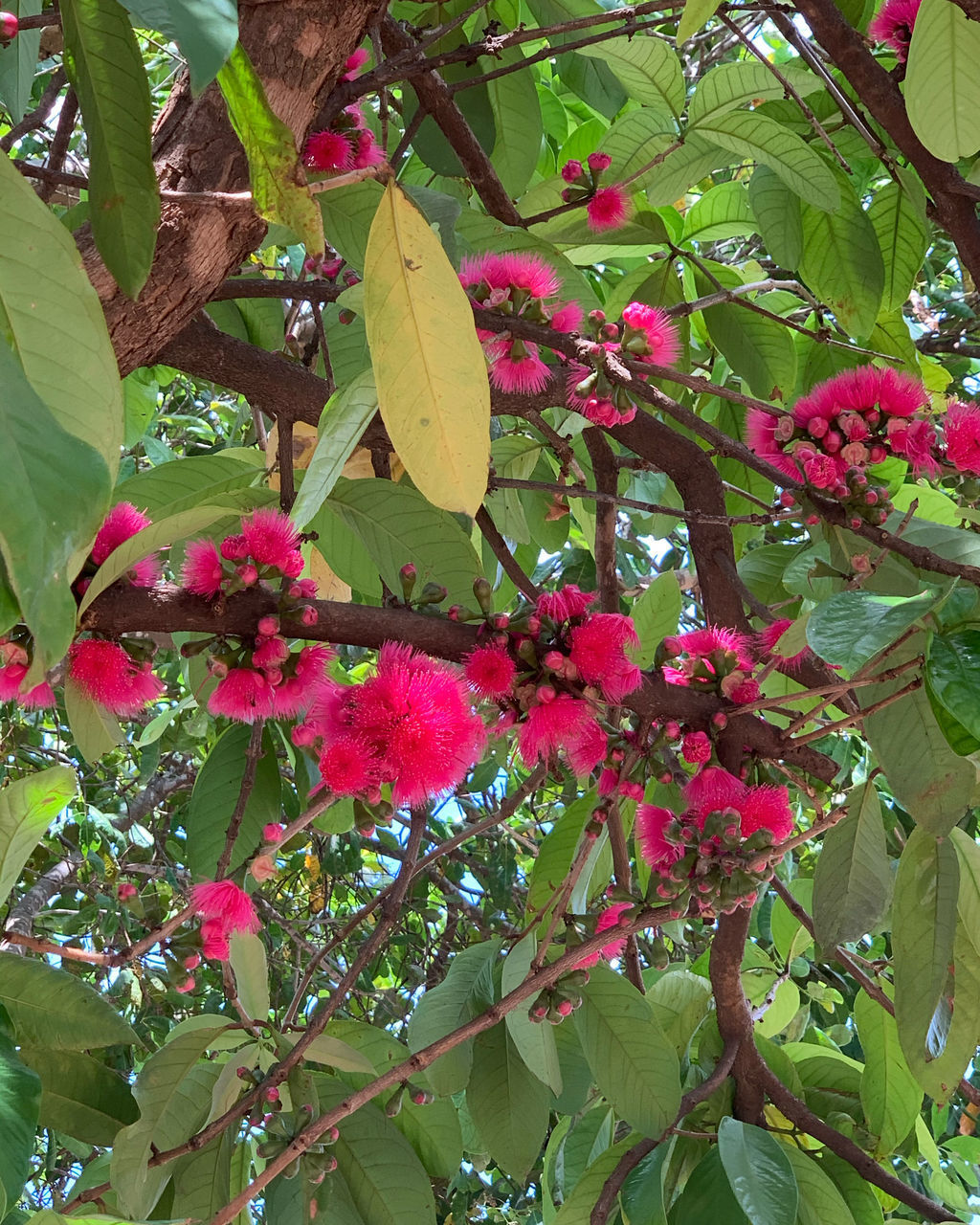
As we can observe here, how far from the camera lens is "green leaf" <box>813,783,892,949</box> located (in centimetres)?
110

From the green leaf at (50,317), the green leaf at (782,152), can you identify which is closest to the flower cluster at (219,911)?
the green leaf at (50,317)

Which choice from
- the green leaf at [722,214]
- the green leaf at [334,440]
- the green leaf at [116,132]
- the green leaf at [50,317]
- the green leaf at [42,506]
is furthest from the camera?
the green leaf at [722,214]

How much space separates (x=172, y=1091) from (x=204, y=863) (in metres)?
0.23

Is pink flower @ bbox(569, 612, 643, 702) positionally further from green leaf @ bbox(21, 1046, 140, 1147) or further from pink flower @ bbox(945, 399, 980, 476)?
green leaf @ bbox(21, 1046, 140, 1147)

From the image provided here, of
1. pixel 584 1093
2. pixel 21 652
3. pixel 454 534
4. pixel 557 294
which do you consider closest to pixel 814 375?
pixel 557 294

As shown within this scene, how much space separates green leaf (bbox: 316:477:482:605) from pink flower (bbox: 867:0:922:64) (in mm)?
805

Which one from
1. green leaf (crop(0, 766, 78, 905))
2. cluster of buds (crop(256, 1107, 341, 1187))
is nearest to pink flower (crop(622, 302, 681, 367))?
green leaf (crop(0, 766, 78, 905))

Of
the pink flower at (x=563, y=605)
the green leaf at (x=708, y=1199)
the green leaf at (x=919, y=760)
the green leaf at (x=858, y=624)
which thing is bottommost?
the green leaf at (x=708, y=1199)

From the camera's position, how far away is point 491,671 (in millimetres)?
884

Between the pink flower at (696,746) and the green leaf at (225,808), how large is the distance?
1.44ft

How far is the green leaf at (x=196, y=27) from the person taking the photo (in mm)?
454

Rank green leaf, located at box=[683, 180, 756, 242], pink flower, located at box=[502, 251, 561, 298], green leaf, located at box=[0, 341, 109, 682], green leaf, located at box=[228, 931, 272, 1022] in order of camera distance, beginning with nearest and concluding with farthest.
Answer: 1. green leaf, located at box=[0, 341, 109, 682]
2. pink flower, located at box=[502, 251, 561, 298]
3. green leaf, located at box=[228, 931, 272, 1022]
4. green leaf, located at box=[683, 180, 756, 242]

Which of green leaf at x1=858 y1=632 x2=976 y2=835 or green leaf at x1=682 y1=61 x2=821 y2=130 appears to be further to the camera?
green leaf at x1=682 y1=61 x2=821 y2=130

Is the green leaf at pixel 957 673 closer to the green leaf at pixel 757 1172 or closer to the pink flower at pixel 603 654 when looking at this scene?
the pink flower at pixel 603 654
